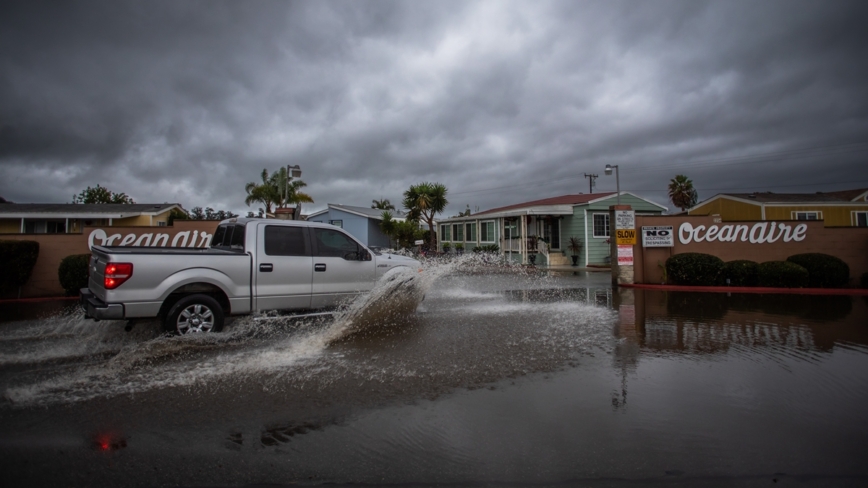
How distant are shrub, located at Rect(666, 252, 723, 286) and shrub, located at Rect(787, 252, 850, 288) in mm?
2313

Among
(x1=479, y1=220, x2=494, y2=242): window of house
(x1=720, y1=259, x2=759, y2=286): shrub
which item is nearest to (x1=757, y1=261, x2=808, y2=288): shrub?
(x1=720, y1=259, x2=759, y2=286): shrub

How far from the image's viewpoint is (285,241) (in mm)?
7996

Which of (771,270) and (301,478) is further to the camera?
(771,270)

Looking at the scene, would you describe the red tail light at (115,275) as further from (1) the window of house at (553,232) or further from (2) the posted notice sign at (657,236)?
(1) the window of house at (553,232)

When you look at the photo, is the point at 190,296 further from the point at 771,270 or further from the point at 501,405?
the point at 771,270

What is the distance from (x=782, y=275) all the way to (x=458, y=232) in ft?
77.3

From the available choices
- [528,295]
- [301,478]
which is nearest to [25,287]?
[528,295]

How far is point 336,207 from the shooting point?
37281mm

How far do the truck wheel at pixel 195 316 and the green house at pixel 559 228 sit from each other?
69.1 feet

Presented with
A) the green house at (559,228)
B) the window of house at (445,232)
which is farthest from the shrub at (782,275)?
the window of house at (445,232)

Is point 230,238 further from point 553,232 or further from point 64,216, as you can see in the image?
point 64,216

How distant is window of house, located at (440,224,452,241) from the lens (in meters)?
37.8

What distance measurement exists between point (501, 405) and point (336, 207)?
34.0m

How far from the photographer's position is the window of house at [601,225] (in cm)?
2677
